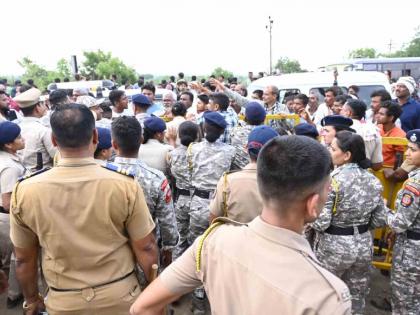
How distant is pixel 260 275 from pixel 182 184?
2.73 meters

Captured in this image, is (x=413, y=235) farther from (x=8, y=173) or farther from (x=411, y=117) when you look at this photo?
(x=8, y=173)

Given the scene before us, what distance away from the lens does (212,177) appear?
135 inches

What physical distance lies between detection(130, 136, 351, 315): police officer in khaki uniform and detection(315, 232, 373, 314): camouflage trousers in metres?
1.72

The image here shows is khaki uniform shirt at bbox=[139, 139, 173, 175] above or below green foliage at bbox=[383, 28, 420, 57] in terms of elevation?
below

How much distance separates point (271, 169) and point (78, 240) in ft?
3.78

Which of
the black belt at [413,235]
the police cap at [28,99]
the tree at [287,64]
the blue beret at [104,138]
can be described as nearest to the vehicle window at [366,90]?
the black belt at [413,235]

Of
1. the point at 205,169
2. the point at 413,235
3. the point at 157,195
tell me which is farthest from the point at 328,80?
the point at 157,195

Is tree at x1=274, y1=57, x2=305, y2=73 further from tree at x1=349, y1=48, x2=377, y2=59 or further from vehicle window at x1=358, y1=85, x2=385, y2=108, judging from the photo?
vehicle window at x1=358, y1=85, x2=385, y2=108

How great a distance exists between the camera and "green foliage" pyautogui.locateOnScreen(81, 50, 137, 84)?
92.2 feet

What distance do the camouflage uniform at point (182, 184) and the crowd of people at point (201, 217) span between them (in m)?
0.01

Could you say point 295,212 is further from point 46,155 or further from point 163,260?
point 46,155

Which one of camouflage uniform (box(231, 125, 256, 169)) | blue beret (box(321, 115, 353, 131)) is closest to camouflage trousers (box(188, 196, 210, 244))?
camouflage uniform (box(231, 125, 256, 169))

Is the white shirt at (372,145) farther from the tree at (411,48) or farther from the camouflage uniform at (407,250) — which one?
the tree at (411,48)

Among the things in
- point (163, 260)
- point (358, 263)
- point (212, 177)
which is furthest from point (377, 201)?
point (163, 260)
